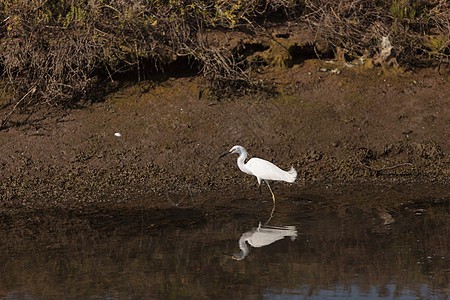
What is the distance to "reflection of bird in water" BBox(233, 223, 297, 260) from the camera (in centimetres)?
564

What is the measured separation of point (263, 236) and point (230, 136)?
302cm

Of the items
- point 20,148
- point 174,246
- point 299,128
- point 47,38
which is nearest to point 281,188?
point 299,128

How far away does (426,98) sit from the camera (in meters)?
9.34

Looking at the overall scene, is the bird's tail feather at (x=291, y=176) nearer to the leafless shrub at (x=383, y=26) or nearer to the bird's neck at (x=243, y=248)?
the bird's neck at (x=243, y=248)

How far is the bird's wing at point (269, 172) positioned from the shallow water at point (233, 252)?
317 mm

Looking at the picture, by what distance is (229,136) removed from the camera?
8750mm

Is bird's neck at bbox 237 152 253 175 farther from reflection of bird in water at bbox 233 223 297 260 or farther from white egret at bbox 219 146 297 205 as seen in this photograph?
reflection of bird in water at bbox 233 223 297 260

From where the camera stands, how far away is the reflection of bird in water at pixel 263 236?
5.64m

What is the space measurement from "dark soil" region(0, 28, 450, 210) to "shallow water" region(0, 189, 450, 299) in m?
1.02

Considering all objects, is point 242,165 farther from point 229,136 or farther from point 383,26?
point 383,26

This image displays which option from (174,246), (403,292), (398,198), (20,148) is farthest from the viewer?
(20,148)

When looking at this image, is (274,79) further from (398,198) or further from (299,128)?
(398,198)

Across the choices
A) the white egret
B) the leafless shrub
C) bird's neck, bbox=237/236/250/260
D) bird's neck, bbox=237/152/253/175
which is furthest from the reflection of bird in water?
the leafless shrub

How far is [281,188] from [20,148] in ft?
11.1
